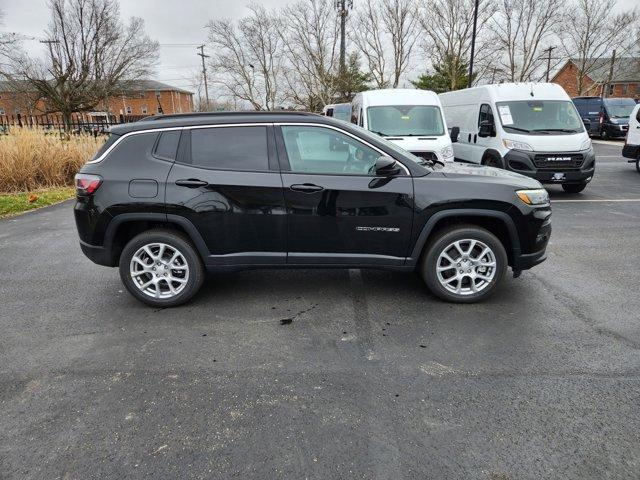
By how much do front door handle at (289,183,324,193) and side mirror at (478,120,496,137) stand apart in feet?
25.2

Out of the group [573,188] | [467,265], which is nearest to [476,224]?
[467,265]

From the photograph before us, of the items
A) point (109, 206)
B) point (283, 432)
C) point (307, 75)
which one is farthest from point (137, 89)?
point (283, 432)

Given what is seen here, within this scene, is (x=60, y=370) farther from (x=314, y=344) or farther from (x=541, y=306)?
(x=541, y=306)

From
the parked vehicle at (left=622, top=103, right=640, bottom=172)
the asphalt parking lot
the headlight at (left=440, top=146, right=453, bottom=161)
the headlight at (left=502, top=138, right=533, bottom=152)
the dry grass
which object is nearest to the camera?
the asphalt parking lot

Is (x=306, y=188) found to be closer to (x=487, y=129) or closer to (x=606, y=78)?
(x=487, y=129)

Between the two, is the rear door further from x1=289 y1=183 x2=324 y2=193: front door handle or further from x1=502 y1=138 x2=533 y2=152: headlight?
x1=502 y1=138 x2=533 y2=152: headlight

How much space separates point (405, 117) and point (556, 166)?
3.32 meters

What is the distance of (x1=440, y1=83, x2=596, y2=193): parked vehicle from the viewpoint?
9.41 meters

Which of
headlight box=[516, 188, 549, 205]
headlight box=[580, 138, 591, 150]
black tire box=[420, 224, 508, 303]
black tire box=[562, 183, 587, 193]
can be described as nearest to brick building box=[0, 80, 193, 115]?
black tire box=[562, 183, 587, 193]

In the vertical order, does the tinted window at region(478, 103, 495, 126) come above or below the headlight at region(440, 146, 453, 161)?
above

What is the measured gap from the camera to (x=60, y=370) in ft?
10.8

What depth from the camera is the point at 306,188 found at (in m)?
4.08

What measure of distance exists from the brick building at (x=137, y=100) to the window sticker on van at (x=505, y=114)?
3455 centimetres

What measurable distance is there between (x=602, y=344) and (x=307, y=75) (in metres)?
33.8
